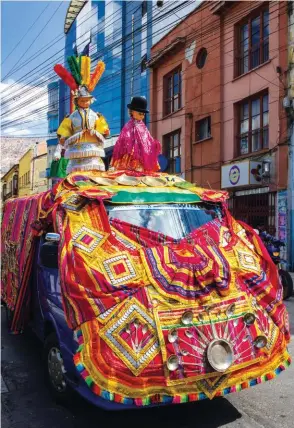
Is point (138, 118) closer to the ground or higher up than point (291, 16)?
closer to the ground

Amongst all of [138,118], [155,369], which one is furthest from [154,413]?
[138,118]

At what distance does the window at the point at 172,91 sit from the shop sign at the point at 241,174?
18.8 feet

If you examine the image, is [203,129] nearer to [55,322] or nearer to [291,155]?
[291,155]

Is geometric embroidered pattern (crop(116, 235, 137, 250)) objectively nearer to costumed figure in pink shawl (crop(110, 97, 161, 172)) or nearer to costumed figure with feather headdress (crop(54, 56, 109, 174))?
costumed figure in pink shawl (crop(110, 97, 161, 172))

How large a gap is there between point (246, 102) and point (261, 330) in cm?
1404

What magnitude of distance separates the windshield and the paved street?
1.63 metres

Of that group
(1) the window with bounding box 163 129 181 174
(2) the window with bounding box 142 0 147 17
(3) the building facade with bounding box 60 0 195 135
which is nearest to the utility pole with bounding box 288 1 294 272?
(1) the window with bounding box 163 129 181 174

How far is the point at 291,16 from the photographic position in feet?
46.5

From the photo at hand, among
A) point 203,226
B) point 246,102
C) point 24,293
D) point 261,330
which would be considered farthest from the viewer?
point 246,102

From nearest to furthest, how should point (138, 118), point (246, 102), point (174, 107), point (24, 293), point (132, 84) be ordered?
point (24, 293), point (138, 118), point (246, 102), point (174, 107), point (132, 84)

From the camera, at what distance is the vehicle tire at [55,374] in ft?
13.1

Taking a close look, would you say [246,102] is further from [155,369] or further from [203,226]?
[155,369]

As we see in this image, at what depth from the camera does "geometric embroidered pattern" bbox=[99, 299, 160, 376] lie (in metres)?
3.29

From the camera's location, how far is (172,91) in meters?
21.5
